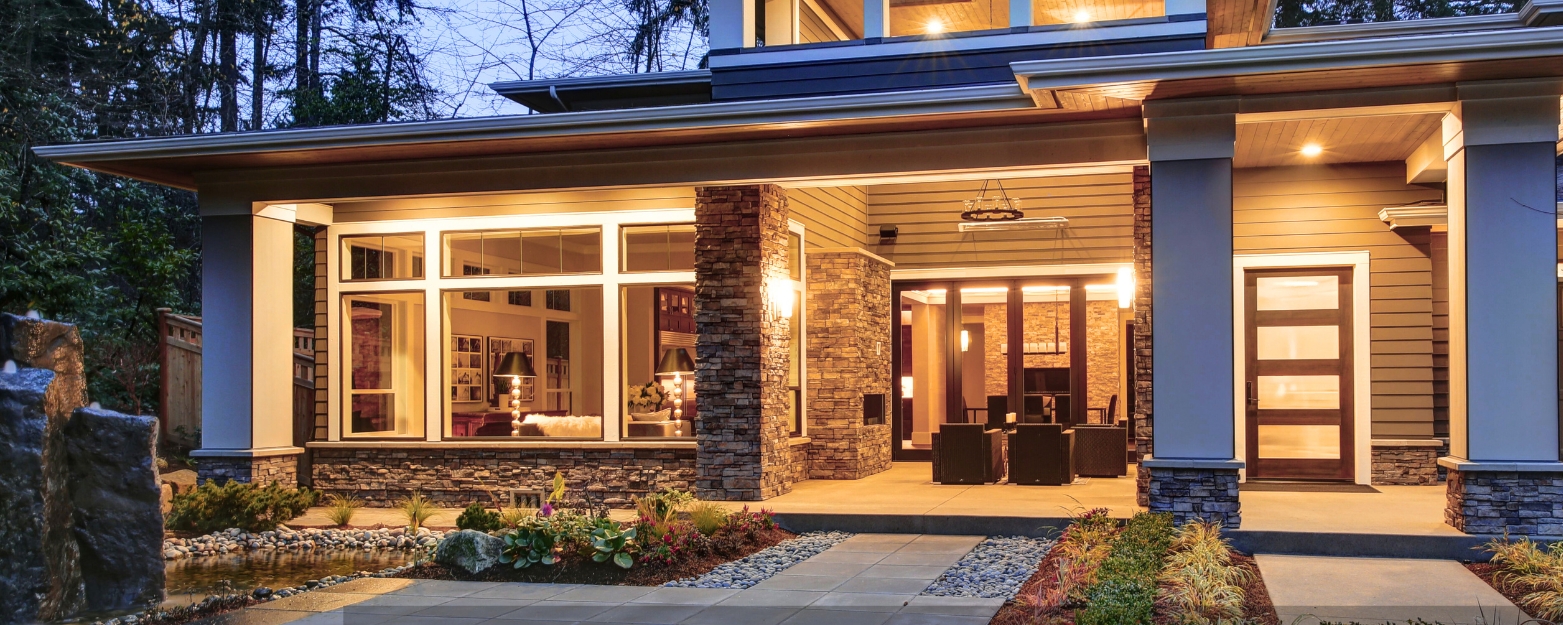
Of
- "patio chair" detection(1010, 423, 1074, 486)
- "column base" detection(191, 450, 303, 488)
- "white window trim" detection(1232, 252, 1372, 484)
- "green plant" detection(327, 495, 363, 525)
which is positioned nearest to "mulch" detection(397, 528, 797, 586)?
"green plant" detection(327, 495, 363, 525)

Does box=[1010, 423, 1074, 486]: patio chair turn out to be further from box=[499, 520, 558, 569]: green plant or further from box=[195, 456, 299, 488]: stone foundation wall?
box=[195, 456, 299, 488]: stone foundation wall

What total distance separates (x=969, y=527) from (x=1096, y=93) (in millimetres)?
3310

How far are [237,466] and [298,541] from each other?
65.7 inches

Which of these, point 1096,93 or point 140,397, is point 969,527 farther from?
point 140,397

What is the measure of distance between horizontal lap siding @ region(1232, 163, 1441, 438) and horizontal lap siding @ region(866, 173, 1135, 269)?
7.14 ft

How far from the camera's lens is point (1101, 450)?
12141 mm

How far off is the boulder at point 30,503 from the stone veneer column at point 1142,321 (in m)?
7.51

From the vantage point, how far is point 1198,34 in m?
9.60

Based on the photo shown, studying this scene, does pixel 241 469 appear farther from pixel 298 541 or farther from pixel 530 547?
pixel 530 547

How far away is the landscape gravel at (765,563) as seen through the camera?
23.5 feet

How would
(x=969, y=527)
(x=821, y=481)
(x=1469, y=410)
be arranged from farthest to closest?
(x=821, y=481), (x=969, y=527), (x=1469, y=410)

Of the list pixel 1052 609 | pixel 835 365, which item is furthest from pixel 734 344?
pixel 1052 609

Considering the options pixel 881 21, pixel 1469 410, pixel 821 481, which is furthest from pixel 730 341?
pixel 1469 410

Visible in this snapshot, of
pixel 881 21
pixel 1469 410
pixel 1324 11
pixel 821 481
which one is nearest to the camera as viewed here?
pixel 1469 410
